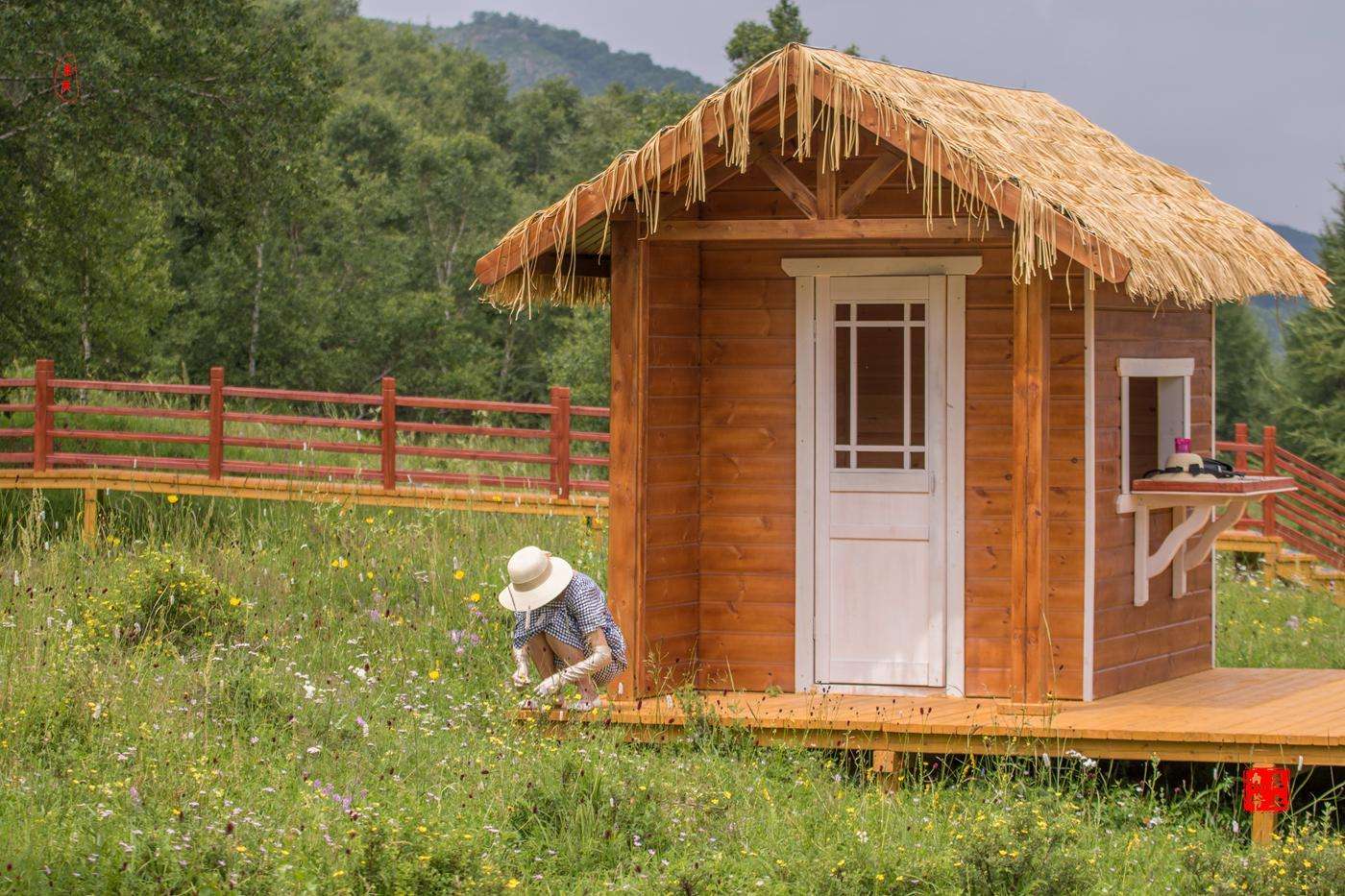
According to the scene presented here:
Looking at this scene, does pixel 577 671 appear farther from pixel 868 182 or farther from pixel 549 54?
pixel 549 54

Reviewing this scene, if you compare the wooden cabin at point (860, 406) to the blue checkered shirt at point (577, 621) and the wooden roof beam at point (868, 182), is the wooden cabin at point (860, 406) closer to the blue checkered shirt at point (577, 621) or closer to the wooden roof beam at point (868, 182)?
the wooden roof beam at point (868, 182)

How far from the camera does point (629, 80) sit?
15988 centimetres

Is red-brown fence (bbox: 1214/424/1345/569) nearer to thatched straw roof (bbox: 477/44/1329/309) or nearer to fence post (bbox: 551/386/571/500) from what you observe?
fence post (bbox: 551/386/571/500)

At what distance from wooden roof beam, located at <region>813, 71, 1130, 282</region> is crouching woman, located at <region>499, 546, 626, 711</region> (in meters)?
2.62

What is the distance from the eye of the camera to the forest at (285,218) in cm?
1856

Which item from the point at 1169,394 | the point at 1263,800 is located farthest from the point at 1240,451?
the point at 1263,800

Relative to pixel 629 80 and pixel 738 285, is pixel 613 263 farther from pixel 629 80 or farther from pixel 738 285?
pixel 629 80

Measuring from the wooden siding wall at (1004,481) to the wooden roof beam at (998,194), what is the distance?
0.96 meters

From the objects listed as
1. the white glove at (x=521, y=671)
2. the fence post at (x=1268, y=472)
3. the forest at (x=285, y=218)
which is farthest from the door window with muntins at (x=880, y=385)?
the forest at (x=285, y=218)

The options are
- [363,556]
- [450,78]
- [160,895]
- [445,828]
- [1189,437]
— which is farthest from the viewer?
[450,78]

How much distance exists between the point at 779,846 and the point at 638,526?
2296mm

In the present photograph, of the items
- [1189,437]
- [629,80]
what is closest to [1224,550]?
[1189,437]

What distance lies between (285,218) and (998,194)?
21.1m

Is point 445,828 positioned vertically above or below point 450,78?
below
